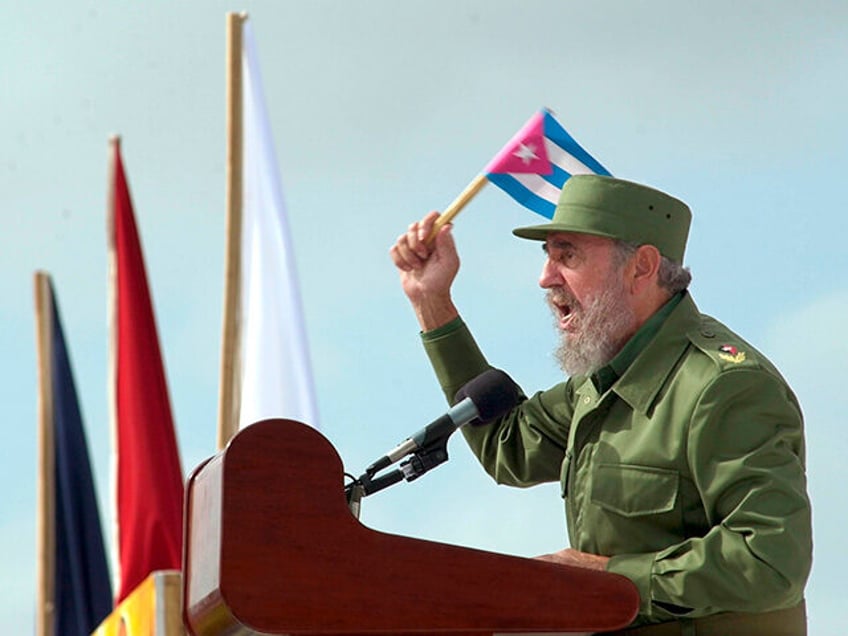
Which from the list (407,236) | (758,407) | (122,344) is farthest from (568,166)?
(122,344)

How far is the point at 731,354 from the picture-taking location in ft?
13.4

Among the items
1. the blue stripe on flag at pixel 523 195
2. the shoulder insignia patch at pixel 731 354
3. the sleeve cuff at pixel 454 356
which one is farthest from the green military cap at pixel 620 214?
the blue stripe on flag at pixel 523 195

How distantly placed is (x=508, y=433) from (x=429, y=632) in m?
1.54

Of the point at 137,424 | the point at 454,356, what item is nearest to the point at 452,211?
the point at 454,356

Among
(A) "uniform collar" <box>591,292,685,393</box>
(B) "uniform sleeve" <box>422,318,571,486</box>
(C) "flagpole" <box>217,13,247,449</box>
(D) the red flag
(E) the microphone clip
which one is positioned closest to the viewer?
(E) the microphone clip

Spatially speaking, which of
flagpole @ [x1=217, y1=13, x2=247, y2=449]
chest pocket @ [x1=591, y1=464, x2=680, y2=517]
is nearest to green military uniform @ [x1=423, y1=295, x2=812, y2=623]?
chest pocket @ [x1=591, y1=464, x2=680, y2=517]

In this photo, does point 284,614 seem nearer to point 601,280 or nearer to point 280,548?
point 280,548

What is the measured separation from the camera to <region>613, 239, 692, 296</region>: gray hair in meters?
4.41

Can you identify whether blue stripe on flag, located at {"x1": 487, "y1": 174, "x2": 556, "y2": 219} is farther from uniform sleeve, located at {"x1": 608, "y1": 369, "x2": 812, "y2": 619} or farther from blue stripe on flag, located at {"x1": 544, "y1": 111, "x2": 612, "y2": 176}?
uniform sleeve, located at {"x1": 608, "y1": 369, "x2": 812, "y2": 619}

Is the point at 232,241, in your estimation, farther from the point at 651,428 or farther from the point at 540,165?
the point at 651,428

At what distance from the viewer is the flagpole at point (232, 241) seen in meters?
11.3

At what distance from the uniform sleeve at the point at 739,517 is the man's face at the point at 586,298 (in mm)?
413

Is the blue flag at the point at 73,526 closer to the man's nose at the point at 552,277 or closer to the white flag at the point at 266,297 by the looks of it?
the white flag at the point at 266,297

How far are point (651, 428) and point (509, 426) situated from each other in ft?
2.63
